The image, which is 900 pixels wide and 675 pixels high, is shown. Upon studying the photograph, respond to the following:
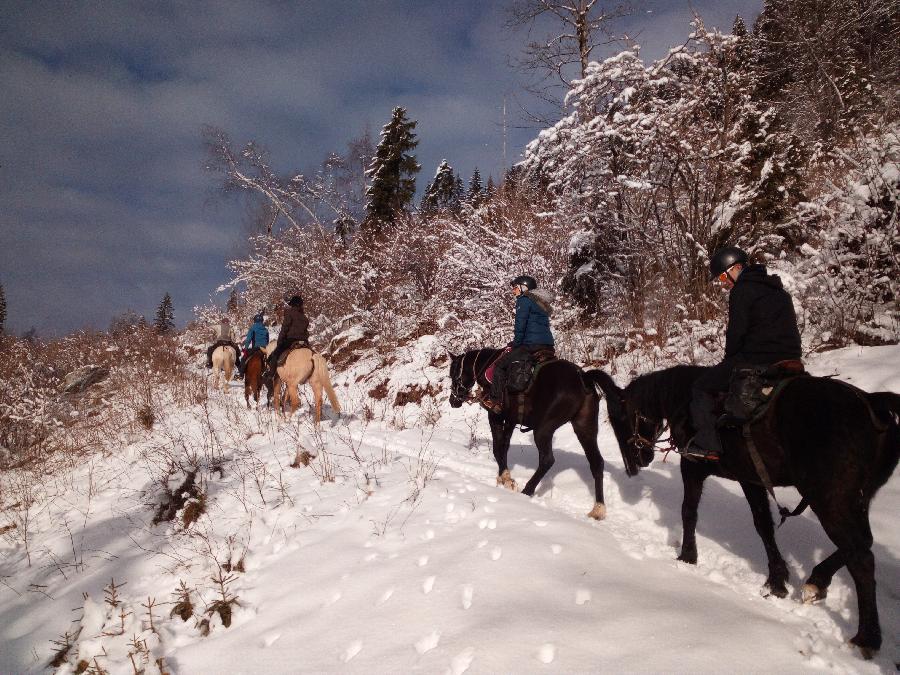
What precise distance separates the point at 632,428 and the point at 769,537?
4.91ft

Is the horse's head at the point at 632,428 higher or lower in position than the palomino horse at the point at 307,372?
lower

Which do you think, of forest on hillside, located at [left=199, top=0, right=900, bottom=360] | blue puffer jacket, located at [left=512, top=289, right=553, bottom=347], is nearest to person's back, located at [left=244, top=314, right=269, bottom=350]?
forest on hillside, located at [left=199, top=0, right=900, bottom=360]

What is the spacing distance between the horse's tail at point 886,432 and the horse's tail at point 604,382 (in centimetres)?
223

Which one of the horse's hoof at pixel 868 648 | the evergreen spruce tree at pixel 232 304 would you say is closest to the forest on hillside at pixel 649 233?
the horse's hoof at pixel 868 648

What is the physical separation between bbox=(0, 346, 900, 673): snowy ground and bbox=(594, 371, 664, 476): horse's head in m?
0.73

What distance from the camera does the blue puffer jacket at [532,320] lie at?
19.1 feet

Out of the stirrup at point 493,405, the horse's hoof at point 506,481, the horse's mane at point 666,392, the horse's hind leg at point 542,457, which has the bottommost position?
the horse's hoof at point 506,481

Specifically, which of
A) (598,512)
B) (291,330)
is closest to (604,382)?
(598,512)


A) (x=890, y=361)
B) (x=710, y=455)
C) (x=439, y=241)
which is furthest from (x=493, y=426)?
(x=439, y=241)

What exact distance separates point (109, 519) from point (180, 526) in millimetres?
1671

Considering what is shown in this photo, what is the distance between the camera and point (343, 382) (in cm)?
1465

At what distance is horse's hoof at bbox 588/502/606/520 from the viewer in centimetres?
478

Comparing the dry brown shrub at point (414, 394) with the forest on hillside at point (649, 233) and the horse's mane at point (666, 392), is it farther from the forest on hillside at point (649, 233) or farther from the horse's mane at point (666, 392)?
the horse's mane at point (666, 392)

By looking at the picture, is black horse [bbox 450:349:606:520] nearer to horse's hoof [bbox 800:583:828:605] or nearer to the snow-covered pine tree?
horse's hoof [bbox 800:583:828:605]
